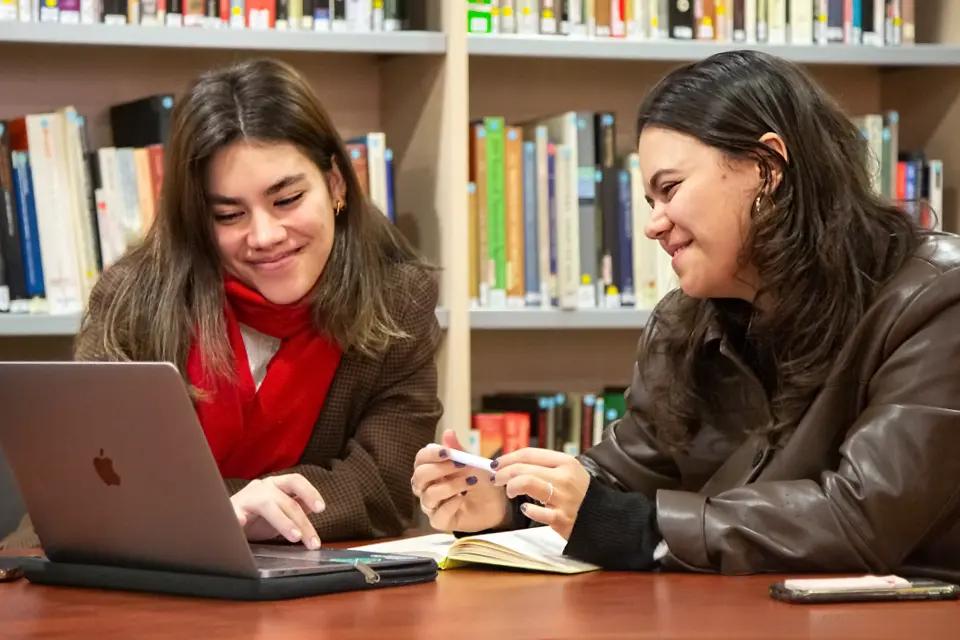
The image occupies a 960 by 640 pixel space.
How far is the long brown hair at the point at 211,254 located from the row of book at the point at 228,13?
16.5 inches

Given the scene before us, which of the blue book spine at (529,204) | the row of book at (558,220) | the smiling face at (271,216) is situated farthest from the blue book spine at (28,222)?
the blue book spine at (529,204)

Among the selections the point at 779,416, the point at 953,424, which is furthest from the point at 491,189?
the point at 953,424

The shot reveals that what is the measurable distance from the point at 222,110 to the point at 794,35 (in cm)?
127

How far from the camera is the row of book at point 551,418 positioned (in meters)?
2.54

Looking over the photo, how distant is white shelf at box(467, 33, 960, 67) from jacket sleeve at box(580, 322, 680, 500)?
871 millimetres

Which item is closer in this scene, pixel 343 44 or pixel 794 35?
pixel 343 44

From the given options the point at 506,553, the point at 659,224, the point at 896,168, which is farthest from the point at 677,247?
the point at 896,168

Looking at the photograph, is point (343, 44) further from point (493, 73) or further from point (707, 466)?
point (707, 466)

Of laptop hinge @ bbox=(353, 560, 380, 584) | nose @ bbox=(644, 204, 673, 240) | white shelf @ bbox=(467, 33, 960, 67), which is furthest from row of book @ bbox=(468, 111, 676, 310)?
laptop hinge @ bbox=(353, 560, 380, 584)

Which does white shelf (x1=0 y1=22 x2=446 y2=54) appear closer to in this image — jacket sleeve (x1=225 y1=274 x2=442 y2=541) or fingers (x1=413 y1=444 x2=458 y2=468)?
jacket sleeve (x1=225 y1=274 x2=442 y2=541)

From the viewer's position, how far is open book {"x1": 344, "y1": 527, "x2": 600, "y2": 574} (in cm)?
136

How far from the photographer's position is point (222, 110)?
1.85 meters

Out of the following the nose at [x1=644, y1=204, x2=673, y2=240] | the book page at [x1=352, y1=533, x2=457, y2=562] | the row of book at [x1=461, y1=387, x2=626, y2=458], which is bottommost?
the row of book at [x1=461, y1=387, x2=626, y2=458]

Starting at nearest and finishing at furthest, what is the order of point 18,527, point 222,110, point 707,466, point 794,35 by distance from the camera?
1. point 707,466
2. point 222,110
3. point 18,527
4. point 794,35
